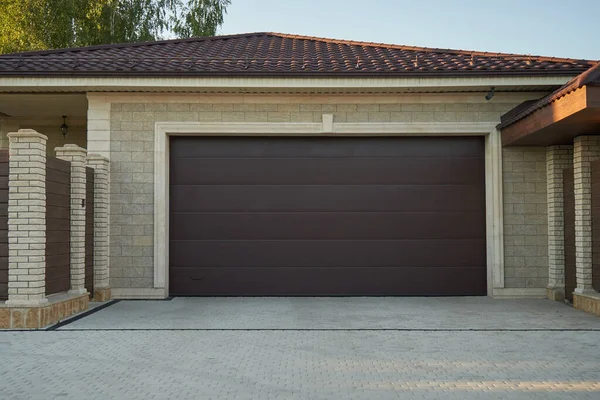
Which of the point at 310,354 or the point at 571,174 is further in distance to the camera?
the point at 571,174

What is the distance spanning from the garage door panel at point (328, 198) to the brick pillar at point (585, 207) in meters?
1.81

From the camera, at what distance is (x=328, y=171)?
11375 millimetres

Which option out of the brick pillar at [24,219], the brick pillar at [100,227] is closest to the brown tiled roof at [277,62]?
the brick pillar at [100,227]

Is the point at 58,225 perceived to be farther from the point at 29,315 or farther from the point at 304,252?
the point at 304,252

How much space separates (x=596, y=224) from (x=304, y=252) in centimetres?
444

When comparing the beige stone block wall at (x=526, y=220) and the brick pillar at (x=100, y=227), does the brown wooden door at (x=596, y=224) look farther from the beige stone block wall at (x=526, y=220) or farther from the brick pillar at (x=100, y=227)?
the brick pillar at (x=100, y=227)

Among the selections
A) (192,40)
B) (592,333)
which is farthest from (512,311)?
(192,40)

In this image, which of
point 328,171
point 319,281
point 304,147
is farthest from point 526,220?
point 304,147

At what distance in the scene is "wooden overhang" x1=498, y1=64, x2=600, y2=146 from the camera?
7.72 meters

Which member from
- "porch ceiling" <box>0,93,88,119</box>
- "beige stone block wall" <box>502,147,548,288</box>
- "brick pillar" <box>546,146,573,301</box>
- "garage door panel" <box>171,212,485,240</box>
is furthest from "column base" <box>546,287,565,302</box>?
"porch ceiling" <box>0,93,88,119</box>

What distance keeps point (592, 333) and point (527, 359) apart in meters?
1.83

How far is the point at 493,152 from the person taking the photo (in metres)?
11.1

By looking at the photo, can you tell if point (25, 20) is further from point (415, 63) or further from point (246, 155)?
point (415, 63)

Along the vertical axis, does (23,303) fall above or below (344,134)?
below
